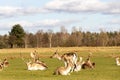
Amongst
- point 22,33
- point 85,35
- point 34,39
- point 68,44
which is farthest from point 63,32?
point 22,33

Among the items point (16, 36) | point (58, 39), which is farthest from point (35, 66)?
point (58, 39)

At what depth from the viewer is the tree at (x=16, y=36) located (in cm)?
→ 13011

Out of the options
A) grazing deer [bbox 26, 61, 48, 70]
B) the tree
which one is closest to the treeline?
the tree

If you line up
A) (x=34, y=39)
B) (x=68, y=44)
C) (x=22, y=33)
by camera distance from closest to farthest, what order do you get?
1. (x=22, y=33)
2. (x=68, y=44)
3. (x=34, y=39)

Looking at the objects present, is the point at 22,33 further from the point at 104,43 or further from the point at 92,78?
the point at 92,78

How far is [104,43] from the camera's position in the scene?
153 metres

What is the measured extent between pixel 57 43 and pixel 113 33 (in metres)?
43.4

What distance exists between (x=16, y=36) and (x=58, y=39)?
33.0 meters

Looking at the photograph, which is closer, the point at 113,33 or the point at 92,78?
the point at 92,78

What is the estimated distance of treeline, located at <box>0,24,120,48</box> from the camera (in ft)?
445

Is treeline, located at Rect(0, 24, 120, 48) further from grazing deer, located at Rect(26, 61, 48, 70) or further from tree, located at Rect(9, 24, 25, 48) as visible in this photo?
grazing deer, located at Rect(26, 61, 48, 70)

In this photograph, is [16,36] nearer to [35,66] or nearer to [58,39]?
[58,39]

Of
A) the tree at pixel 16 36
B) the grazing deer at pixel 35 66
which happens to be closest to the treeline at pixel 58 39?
the tree at pixel 16 36

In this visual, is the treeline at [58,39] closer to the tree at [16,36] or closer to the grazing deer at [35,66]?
the tree at [16,36]
